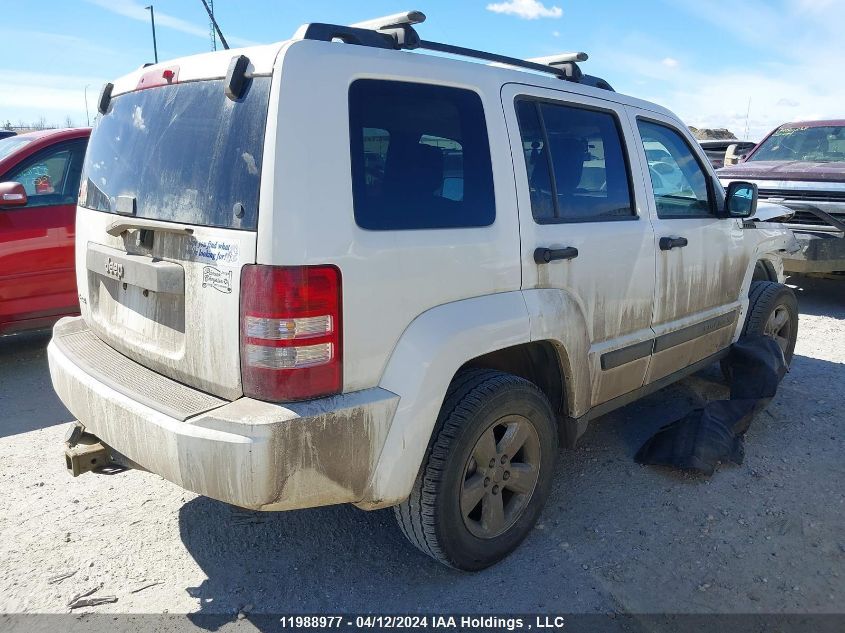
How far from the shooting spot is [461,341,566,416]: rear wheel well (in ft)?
10.1

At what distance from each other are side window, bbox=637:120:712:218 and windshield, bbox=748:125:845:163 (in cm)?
573

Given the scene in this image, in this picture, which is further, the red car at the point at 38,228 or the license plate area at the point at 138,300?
the red car at the point at 38,228

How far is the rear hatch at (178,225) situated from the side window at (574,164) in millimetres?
1267

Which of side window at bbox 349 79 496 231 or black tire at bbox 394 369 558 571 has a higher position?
side window at bbox 349 79 496 231

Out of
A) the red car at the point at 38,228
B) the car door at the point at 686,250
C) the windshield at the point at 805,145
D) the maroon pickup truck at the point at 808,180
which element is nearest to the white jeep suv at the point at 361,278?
the car door at the point at 686,250

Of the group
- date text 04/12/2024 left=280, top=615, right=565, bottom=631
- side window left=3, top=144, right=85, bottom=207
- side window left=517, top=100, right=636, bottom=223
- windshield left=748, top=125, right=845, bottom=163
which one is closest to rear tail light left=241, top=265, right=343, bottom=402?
date text 04/12/2024 left=280, top=615, right=565, bottom=631

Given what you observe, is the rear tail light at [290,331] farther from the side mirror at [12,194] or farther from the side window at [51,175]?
the side window at [51,175]

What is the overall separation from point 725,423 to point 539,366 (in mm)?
1512

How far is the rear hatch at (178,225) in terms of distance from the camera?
222cm

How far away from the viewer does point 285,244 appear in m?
2.12

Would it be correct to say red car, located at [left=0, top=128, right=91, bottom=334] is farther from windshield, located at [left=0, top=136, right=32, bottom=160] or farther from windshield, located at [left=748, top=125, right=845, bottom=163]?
windshield, located at [left=748, top=125, right=845, bottom=163]

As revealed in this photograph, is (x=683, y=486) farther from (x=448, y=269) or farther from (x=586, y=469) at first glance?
(x=448, y=269)

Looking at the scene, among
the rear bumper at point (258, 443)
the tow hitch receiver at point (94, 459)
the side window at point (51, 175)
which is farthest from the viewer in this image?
the side window at point (51, 175)

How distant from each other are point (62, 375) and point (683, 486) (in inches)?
122
